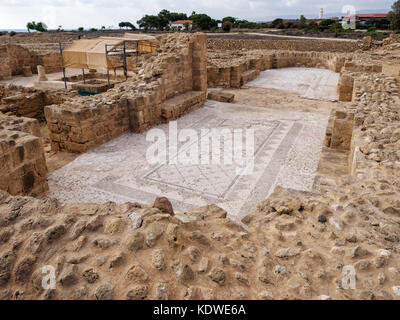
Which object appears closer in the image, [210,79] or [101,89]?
[101,89]

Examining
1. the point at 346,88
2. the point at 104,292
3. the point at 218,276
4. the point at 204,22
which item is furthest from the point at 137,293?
the point at 204,22

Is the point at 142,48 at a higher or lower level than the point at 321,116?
higher

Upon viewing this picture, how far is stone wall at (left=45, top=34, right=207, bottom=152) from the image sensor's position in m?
6.46

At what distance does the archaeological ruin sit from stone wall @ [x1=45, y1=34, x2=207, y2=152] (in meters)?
0.04

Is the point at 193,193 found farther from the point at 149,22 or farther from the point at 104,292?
the point at 149,22

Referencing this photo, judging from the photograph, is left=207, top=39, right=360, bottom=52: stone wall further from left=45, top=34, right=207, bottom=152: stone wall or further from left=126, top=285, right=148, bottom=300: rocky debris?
left=126, top=285, right=148, bottom=300: rocky debris

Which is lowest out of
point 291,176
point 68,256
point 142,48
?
point 291,176

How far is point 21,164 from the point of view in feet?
15.2

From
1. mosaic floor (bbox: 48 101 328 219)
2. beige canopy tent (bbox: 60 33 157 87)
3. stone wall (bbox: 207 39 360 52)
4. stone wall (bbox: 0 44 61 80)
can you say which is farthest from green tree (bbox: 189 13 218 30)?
mosaic floor (bbox: 48 101 328 219)

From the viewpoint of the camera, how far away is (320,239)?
8.98 ft

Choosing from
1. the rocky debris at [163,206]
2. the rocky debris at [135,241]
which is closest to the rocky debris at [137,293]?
the rocky debris at [135,241]
